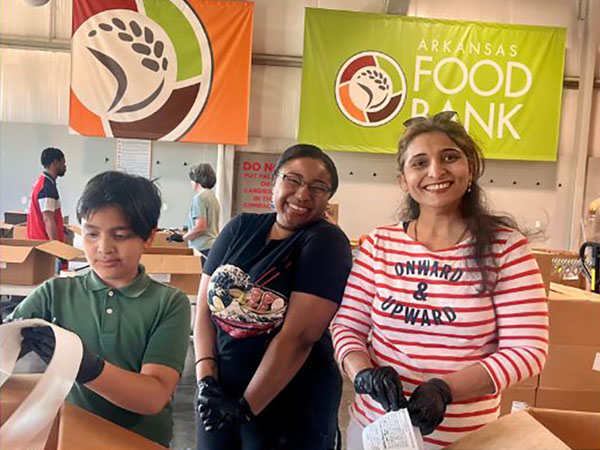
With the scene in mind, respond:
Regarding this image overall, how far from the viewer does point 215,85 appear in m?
4.95

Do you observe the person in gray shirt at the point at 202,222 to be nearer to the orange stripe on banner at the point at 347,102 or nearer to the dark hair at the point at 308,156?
the orange stripe on banner at the point at 347,102

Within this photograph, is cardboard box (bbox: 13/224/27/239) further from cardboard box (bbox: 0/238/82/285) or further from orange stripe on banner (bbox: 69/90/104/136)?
cardboard box (bbox: 0/238/82/285)

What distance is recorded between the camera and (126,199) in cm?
108

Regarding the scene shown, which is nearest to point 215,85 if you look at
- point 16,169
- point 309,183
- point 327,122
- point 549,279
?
point 327,122

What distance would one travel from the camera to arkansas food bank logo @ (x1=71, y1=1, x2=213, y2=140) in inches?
189

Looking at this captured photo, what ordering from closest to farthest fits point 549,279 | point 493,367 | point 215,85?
point 493,367
point 549,279
point 215,85

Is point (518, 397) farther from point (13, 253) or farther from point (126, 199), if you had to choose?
point (13, 253)

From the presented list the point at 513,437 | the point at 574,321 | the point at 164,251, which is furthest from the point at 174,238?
the point at 513,437

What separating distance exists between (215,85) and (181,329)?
420 centimetres

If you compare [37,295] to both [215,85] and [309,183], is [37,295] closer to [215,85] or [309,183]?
[309,183]

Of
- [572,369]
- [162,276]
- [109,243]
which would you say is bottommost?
[572,369]

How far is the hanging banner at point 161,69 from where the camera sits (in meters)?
4.81

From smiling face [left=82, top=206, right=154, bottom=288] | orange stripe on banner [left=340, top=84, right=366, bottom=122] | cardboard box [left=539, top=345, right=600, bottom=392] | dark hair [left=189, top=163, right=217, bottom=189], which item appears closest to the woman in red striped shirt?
smiling face [left=82, top=206, right=154, bottom=288]

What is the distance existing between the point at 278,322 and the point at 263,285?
9 centimetres
